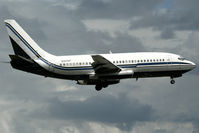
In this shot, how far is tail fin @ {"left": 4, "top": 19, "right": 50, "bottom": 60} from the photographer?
87.9 m

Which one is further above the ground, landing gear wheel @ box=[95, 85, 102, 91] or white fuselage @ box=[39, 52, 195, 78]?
white fuselage @ box=[39, 52, 195, 78]

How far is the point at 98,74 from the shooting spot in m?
86.9

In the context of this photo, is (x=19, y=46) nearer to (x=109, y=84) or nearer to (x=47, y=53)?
(x=47, y=53)

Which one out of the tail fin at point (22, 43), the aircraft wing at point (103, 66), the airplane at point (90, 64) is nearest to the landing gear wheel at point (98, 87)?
the airplane at point (90, 64)

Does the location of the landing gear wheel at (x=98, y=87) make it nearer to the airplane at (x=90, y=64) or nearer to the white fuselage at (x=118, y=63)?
the airplane at (x=90, y=64)

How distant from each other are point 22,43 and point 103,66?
1451 centimetres

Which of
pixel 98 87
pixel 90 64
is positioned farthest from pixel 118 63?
pixel 98 87

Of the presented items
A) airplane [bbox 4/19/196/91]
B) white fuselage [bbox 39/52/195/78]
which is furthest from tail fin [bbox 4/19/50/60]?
white fuselage [bbox 39/52/195/78]

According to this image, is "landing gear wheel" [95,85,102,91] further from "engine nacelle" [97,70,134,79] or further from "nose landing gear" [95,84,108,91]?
"engine nacelle" [97,70,134,79]

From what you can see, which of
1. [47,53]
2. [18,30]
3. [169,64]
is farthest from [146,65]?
[18,30]

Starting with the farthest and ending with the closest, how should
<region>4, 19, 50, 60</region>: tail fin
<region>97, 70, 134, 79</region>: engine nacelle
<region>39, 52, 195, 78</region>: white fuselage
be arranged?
<region>4, 19, 50, 60</region>: tail fin, <region>39, 52, 195, 78</region>: white fuselage, <region>97, 70, 134, 79</region>: engine nacelle

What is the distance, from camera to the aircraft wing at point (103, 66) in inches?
3307

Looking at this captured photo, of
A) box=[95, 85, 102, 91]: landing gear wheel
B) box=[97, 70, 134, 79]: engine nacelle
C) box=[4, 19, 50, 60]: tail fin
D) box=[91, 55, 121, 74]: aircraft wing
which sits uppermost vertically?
box=[4, 19, 50, 60]: tail fin

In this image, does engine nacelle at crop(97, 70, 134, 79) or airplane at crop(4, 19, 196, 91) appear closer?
engine nacelle at crop(97, 70, 134, 79)
